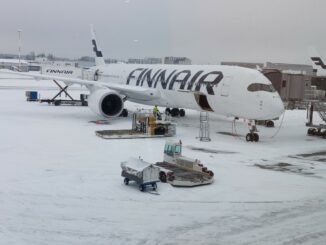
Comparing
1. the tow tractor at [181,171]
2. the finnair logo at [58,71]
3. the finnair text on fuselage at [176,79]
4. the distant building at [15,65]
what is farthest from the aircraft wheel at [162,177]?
the distant building at [15,65]

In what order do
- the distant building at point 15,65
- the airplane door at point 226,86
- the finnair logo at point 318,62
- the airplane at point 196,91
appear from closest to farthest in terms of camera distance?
the airplane at point 196,91
the airplane door at point 226,86
the finnair logo at point 318,62
the distant building at point 15,65

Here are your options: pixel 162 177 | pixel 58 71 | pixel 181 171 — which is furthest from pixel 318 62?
pixel 162 177

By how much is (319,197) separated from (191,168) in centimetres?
345

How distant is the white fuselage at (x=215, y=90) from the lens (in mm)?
17766

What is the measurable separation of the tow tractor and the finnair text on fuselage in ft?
24.1

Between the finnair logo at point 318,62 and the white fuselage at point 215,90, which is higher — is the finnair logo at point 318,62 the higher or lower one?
the higher one

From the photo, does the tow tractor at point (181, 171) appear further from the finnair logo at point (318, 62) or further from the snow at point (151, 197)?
the finnair logo at point (318, 62)

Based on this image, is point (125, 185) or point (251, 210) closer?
point (251, 210)

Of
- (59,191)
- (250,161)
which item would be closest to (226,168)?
(250,161)

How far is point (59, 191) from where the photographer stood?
10.1m

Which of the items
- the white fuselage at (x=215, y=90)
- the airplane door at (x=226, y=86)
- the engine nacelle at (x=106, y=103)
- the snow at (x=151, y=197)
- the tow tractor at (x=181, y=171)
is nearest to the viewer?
the snow at (x=151, y=197)

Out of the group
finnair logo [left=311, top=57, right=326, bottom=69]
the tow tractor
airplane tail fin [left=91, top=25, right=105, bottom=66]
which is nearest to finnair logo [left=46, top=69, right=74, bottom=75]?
airplane tail fin [left=91, top=25, right=105, bottom=66]

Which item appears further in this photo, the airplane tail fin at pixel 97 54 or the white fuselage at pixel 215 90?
the airplane tail fin at pixel 97 54

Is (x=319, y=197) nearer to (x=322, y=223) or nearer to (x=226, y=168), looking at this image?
(x=322, y=223)
